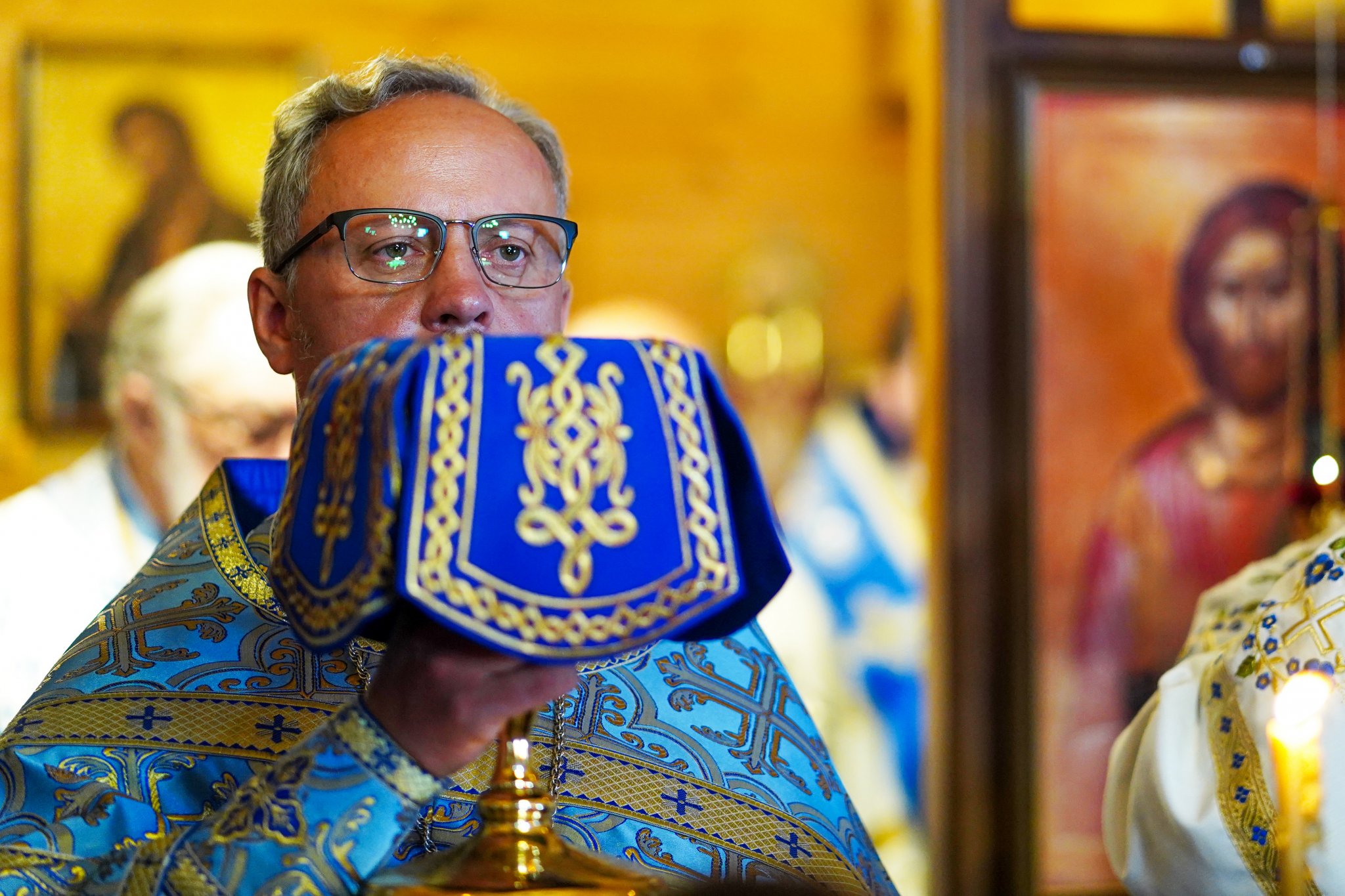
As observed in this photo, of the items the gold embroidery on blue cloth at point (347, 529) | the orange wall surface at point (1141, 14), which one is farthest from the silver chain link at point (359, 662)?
the orange wall surface at point (1141, 14)

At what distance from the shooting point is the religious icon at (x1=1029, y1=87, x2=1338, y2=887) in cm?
396

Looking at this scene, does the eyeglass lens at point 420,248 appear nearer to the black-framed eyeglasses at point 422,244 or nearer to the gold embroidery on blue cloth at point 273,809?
the black-framed eyeglasses at point 422,244

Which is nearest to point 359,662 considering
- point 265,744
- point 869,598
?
point 265,744

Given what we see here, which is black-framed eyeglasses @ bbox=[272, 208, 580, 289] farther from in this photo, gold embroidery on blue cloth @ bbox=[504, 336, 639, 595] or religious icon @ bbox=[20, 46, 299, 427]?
religious icon @ bbox=[20, 46, 299, 427]

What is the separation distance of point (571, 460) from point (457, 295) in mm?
659

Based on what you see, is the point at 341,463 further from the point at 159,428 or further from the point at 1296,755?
the point at 159,428

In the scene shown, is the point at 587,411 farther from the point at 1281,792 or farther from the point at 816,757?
the point at 816,757

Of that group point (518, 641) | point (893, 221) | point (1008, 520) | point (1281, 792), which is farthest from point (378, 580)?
point (893, 221)

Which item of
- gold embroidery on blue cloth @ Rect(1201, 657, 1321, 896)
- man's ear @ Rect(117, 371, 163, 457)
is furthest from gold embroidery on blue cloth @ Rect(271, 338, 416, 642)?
man's ear @ Rect(117, 371, 163, 457)

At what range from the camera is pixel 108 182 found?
504cm

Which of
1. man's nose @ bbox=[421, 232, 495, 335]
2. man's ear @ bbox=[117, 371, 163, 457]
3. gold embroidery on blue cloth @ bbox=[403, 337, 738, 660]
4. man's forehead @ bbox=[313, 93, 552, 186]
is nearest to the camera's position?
gold embroidery on blue cloth @ bbox=[403, 337, 738, 660]

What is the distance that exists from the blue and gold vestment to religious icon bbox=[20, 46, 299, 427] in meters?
3.43

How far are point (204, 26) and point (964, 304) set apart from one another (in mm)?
2809

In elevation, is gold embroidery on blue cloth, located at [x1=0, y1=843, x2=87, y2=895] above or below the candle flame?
below
